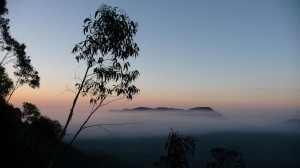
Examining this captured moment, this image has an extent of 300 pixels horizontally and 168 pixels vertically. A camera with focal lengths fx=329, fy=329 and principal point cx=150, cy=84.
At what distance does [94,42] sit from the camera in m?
21.8

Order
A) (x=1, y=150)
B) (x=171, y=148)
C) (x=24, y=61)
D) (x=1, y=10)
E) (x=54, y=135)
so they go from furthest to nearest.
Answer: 1. (x=54, y=135)
2. (x=24, y=61)
3. (x=1, y=10)
4. (x=1, y=150)
5. (x=171, y=148)

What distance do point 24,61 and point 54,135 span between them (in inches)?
1043

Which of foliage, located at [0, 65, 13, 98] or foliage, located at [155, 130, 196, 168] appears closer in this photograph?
foliage, located at [155, 130, 196, 168]

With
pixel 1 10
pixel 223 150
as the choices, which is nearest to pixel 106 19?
pixel 223 150

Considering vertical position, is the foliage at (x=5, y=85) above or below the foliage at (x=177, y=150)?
above

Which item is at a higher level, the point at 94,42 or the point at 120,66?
the point at 94,42

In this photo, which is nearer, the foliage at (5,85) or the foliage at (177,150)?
the foliage at (177,150)

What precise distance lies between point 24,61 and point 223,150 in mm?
32073

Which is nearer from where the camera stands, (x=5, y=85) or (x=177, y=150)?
(x=177, y=150)

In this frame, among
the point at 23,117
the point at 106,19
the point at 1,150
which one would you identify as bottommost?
the point at 1,150

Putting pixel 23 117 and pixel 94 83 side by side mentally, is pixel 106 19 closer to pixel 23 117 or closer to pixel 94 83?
pixel 94 83

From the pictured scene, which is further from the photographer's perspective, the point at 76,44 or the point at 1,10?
the point at 1,10

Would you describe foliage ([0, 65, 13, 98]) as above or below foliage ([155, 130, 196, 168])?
above

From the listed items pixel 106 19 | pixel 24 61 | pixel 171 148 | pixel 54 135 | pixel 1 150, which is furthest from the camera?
pixel 54 135
